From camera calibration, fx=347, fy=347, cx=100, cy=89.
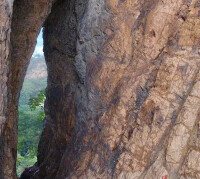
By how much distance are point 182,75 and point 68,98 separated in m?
2.64

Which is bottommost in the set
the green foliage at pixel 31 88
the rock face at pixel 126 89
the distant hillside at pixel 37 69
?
the green foliage at pixel 31 88

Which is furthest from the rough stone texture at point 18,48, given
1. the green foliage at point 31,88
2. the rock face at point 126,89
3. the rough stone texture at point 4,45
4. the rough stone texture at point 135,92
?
the green foliage at point 31,88

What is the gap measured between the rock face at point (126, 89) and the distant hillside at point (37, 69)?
58.8ft

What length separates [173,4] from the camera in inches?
193

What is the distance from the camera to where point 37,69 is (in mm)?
25406

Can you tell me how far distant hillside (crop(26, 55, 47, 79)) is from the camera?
960 inches

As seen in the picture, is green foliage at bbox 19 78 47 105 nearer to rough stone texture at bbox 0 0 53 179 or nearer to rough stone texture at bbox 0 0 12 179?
rough stone texture at bbox 0 0 53 179

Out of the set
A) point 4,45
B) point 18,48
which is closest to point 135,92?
point 4,45

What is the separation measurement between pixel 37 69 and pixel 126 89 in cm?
2095

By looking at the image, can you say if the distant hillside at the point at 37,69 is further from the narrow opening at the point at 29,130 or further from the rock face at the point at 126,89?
the rock face at the point at 126,89

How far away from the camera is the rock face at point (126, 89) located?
14.9 feet

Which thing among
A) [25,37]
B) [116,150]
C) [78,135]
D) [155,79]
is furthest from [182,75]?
[25,37]

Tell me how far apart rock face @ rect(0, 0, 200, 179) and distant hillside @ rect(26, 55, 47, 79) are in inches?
706

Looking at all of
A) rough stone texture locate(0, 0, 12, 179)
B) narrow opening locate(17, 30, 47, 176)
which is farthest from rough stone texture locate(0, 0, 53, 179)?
narrow opening locate(17, 30, 47, 176)
